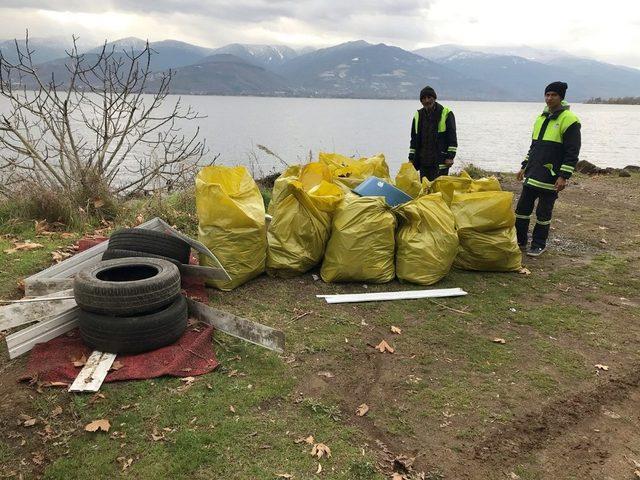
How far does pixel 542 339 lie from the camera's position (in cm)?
395

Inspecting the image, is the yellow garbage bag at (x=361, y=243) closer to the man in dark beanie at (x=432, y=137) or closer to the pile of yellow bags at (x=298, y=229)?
the pile of yellow bags at (x=298, y=229)

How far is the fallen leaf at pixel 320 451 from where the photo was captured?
8.27 ft

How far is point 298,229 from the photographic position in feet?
15.9

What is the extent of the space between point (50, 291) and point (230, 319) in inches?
64.0

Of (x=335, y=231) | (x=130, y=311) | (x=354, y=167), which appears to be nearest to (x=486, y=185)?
(x=354, y=167)

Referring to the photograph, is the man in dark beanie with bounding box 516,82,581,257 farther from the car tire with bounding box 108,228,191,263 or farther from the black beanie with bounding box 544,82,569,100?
the car tire with bounding box 108,228,191,263

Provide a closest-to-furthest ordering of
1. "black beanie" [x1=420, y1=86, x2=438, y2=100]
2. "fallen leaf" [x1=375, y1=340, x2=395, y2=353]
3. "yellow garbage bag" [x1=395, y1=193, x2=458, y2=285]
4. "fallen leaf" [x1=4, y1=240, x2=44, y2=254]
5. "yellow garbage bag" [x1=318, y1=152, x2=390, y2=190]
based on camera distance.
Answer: "fallen leaf" [x1=375, y1=340, x2=395, y2=353] → "yellow garbage bag" [x1=395, y1=193, x2=458, y2=285] → "fallen leaf" [x1=4, y1=240, x2=44, y2=254] → "black beanie" [x1=420, y1=86, x2=438, y2=100] → "yellow garbage bag" [x1=318, y1=152, x2=390, y2=190]

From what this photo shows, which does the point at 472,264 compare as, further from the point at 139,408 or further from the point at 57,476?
the point at 57,476

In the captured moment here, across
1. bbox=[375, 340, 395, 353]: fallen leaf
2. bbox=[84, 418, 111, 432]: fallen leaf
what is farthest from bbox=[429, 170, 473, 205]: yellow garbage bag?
bbox=[84, 418, 111, 432]: fallen leaf

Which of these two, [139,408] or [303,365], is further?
[303,365]

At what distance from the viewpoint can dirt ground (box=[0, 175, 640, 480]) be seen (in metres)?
2.61

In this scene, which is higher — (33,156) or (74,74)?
(74,74)

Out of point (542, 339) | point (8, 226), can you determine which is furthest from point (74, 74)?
point (542, 339)

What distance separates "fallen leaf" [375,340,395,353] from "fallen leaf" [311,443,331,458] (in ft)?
3.97
